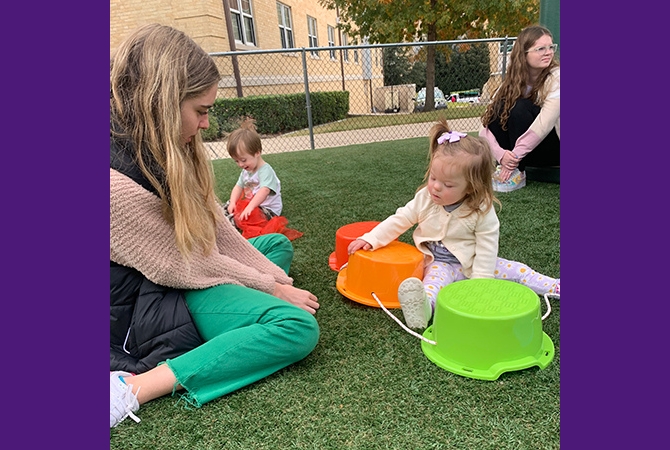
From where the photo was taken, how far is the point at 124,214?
56.3 inches

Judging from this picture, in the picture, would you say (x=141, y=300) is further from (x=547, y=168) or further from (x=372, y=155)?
(x=372, y=155)

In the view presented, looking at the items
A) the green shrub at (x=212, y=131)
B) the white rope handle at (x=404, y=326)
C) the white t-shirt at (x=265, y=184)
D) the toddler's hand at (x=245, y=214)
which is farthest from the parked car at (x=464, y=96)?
the white rope handle at (x=404, y=326)

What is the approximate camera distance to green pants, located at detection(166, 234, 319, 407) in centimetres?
143

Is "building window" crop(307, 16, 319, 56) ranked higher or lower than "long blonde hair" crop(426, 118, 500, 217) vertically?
higher

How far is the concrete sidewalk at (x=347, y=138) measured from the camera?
7965mm

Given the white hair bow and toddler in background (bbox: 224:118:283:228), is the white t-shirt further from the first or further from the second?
the white hair bow

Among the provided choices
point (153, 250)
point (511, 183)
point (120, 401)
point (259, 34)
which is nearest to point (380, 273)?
point (153, 250)

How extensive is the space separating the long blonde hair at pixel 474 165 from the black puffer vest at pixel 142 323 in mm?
1239

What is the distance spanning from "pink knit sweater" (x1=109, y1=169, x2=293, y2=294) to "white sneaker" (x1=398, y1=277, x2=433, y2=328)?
0.58 meters

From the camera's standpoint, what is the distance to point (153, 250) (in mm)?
1498

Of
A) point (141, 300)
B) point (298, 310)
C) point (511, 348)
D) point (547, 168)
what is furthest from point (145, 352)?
point (547, 168)

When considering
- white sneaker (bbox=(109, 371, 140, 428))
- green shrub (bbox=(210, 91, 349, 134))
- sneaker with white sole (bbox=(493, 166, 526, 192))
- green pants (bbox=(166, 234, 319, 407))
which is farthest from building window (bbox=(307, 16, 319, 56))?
white sneaker (bbox=(109, 371, 140, 428))

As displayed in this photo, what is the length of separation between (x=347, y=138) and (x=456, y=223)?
6.71 meters

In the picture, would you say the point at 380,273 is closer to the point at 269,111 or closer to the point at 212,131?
the point at 212,131
